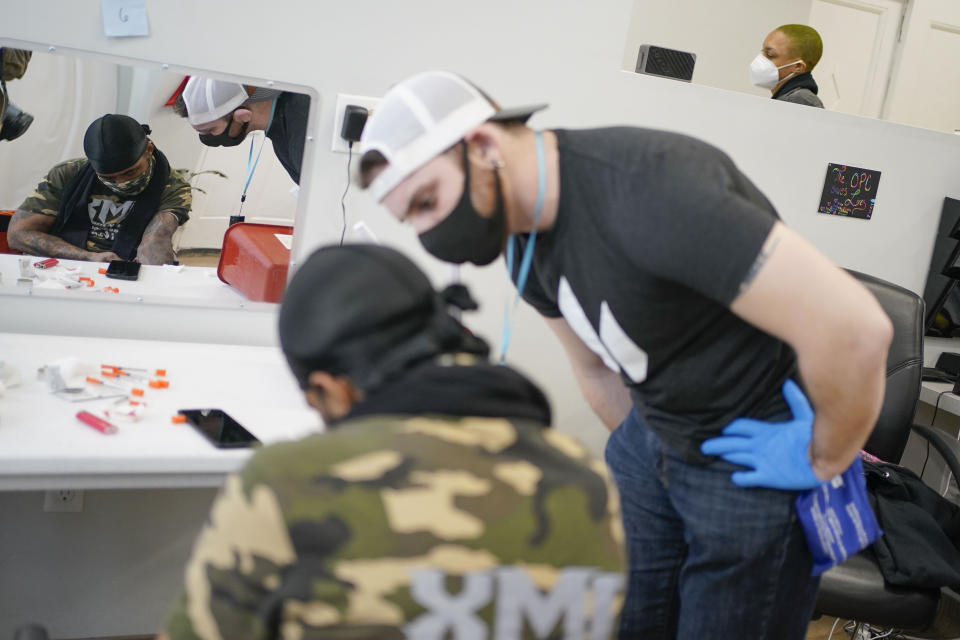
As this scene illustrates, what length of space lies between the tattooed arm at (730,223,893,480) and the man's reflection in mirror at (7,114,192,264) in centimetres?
124

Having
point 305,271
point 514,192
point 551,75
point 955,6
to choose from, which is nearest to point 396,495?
point 305,271

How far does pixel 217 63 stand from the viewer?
172 centimetres

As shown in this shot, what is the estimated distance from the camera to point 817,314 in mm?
989

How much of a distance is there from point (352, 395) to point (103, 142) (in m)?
1.23

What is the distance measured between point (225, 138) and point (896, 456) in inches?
65.2

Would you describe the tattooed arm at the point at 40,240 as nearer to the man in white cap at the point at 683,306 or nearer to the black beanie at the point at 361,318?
the man in white cap at the point at 683,306

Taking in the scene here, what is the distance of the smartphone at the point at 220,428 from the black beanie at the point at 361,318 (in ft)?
2.24

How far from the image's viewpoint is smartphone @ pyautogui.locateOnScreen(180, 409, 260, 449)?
1380 mm

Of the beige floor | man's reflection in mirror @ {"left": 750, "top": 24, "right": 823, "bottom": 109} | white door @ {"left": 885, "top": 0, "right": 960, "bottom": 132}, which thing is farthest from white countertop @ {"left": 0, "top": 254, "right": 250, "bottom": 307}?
white door @ {"left": 885, "top": 0, "right": 960, "bottom": 132}

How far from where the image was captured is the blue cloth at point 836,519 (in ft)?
4.00

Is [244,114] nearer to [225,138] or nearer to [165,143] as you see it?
[225,138]

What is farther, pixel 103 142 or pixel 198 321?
pixel 198 321

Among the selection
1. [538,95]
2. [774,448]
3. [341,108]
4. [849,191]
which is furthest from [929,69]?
[774,448]

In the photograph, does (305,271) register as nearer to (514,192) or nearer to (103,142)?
(514,192)
